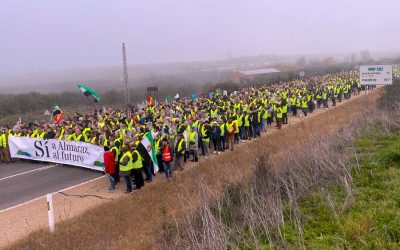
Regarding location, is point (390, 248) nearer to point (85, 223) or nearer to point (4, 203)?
point (85, 223)

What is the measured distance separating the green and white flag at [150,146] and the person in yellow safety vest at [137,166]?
116 cm

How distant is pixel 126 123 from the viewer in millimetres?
22188

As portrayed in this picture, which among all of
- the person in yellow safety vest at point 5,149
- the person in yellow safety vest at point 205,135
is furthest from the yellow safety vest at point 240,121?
the person in yellow safety vest at point 5,149

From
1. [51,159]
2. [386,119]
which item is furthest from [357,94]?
[51,159]

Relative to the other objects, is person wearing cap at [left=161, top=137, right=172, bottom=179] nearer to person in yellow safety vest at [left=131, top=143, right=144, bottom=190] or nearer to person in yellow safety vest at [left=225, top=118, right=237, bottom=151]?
person in yellow safety vest at [left=131, top=143, right=144, bottom=190]

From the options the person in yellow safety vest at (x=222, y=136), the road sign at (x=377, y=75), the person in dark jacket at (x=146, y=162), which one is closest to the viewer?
the person in dark jacket at (x=146, y=162)

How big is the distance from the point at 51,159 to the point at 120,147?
218 inches

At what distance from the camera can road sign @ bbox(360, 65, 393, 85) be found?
24703 mm

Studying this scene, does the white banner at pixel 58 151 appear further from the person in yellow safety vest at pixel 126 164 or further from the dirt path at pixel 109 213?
the person in yellow safety vest at pixel 126 164

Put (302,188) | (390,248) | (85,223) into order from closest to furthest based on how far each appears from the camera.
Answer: (390,248) → (302,188) → (85,223)

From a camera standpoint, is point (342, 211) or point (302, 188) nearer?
point (342, 211)

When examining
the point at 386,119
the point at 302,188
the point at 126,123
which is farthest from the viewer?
the point at 126,123

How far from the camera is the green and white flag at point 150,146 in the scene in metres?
15.2

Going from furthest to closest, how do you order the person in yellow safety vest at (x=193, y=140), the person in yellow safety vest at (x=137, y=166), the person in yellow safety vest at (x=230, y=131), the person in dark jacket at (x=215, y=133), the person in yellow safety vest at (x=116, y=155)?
the person in yellow safety vest at (x=230, y=131) → the person in dark jacket at (x=215, y=133) → the person in yellow safety vest at (x=193, y=140) → the person in yellow safety vest at (x=116, y=155) → the person in yellow safety vest at (x=137, y=166)
